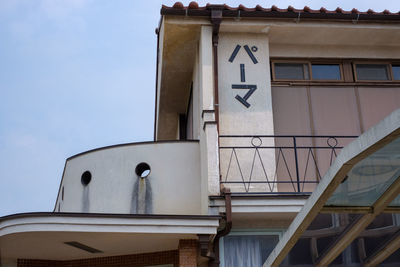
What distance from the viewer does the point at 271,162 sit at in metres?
10.1

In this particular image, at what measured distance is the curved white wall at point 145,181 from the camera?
9.80m

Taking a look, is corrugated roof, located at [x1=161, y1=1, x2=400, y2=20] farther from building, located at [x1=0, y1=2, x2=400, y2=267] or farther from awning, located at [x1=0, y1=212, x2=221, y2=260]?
awning, located at [x1=0, y1=212, x2=221, y2=260]

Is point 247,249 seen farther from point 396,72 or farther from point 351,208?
point 396,72

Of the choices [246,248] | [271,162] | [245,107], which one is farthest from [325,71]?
A: [246,248]

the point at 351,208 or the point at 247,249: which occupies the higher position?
the point at 247,249

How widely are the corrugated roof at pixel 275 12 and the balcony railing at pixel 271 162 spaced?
2.29m

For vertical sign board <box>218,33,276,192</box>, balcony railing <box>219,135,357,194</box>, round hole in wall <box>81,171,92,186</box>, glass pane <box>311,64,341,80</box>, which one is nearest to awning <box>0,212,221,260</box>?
balcony railing <box>219,135,357,194</box>

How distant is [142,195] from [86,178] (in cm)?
121

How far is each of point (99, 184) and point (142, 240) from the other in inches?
62.2

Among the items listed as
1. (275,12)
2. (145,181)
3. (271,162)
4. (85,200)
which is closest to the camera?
(145,181)

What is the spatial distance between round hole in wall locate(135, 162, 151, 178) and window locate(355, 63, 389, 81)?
4504 mm

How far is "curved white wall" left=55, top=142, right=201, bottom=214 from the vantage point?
386 inches

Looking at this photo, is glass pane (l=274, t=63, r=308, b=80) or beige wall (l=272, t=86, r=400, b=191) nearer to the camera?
beige wall (l=272, t=86, r=400, b=191)

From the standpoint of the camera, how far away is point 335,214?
6199 millimetres
